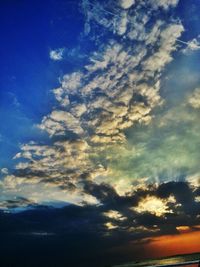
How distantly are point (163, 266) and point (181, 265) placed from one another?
42 cm

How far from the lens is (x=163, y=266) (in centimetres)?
649

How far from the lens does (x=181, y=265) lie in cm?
651
